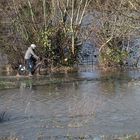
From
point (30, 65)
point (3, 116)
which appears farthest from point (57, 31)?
point (3, 116)

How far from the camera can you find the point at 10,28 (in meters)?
32.8

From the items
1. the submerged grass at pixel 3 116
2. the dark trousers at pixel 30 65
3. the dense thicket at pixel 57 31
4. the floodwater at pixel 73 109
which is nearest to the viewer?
the floodwater at pixel 73 109

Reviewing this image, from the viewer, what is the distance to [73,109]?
59.4 feet

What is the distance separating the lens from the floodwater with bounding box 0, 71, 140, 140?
14.3 m

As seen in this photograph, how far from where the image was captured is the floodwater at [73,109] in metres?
14.3

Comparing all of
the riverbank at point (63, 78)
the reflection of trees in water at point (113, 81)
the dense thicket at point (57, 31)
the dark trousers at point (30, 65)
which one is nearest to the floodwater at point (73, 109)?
the reflection of trees in water at point (113, 81)

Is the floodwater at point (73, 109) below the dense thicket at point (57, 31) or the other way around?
below

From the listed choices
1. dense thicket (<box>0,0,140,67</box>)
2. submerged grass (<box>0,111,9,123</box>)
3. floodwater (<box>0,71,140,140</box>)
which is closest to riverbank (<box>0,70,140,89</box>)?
floodwater (<box>0,71,140,140</box>)

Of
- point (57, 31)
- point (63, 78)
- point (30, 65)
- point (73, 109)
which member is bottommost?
point (63, 78)

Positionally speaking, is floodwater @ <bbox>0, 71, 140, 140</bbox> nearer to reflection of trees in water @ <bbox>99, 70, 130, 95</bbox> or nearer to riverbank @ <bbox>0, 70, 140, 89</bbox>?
reflection of trees in water @ <bbox>99, 70, 130, 95</bbox>

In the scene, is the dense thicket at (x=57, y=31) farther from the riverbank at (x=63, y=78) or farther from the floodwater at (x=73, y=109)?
the floodwater at (x=73, y=109)

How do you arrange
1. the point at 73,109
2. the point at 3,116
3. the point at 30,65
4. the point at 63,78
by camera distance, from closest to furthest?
the point at 3,116, the point at 73,109, the point at 63,78, the point at 30,65

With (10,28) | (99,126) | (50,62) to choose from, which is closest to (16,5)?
(10,28)

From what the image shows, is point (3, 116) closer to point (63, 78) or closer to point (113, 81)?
point (113, 81)
